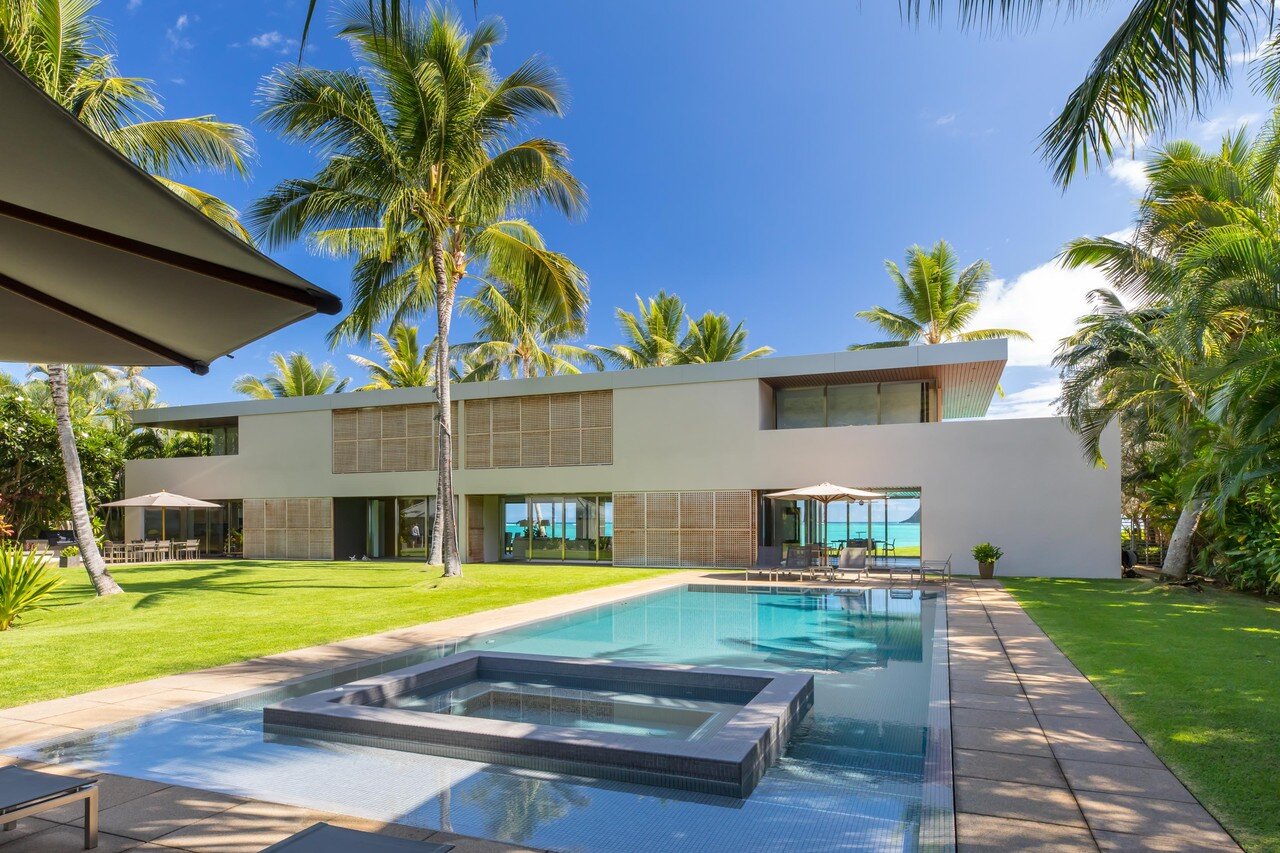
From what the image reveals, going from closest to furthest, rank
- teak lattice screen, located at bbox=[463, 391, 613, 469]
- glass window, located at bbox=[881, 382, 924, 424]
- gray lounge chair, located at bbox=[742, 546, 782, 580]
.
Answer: gray lounge chair, located at bbox=[742, 546, 782, 580]
glass window, located at bbox=[881, 382, 924, 424]
teak lattice screen, located at bbox=[463, 391, 613, 469]

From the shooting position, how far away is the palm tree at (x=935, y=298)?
89.9ft

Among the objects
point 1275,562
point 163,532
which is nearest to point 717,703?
point 1275,562

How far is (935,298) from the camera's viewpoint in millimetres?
27438

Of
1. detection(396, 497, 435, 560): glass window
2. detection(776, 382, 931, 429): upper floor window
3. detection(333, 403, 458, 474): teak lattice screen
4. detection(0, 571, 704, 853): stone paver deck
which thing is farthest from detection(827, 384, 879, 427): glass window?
detection(0, 571, 704, 853): stone paver deck

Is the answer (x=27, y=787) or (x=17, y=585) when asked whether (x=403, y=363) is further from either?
(x=27, y=787)

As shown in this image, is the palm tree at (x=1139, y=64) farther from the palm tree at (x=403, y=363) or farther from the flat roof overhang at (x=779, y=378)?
the palm tree at (x=403, y=363)

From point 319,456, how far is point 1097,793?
Answer: 25453 mm

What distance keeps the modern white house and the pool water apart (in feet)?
43.7

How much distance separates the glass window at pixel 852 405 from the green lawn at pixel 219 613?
6.54 metres

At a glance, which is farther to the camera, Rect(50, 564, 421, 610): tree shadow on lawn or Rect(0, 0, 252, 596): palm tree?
Rect(50, 564, 421, 610): tree shadow on lawn

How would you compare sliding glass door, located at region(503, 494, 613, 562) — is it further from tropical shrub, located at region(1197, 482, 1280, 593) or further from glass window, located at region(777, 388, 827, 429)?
tropical shrub, located at region(1197, 482, 1280, 593)

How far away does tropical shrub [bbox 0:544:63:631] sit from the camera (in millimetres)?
10281

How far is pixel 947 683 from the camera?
23.9ft

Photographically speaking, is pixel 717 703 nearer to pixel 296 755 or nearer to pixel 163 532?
pixel 296 755
